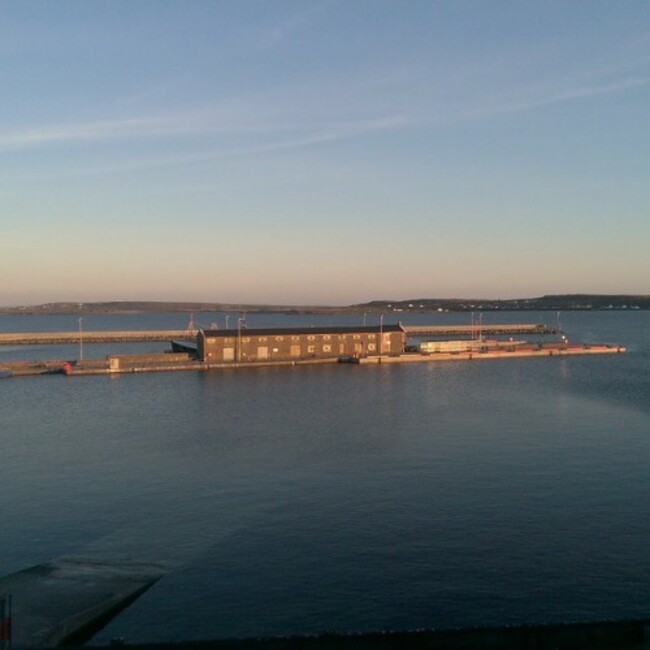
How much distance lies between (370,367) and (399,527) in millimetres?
19116

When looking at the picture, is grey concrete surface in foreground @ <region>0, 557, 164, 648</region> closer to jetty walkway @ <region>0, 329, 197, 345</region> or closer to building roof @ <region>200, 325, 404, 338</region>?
building roof @ <region>200, 325, 404, 338</region>

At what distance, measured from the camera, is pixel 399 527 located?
821 cm

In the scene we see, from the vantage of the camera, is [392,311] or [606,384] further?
[392,311]

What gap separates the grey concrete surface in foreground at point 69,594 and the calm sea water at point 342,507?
0.17 m

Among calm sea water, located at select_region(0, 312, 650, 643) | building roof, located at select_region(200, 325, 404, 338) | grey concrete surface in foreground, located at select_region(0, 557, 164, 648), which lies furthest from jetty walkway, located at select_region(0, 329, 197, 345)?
grey concrete surface in foreground, located at select_region(0, 557, 164, 648)

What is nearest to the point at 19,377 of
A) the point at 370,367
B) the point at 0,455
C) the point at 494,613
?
the point at 370,367

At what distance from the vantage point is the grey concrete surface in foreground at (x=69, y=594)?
5590 millimetres

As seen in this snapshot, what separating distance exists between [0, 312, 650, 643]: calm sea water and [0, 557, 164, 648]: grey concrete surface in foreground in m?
0.17

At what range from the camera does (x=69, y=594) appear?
6273mm

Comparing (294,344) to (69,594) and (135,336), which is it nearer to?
(135,336)

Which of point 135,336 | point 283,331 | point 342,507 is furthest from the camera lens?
point 135,336

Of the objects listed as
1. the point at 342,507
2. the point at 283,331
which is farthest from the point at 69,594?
the point at 283,331

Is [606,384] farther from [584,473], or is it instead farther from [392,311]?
[392,311]

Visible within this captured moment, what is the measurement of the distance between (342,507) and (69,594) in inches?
142
